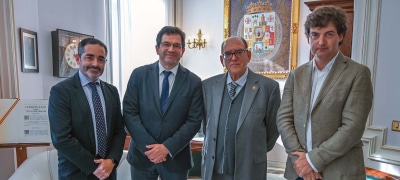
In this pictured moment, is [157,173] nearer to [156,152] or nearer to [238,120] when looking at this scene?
[156,152]

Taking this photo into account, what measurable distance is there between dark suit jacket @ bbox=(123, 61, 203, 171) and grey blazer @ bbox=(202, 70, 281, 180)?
11cm

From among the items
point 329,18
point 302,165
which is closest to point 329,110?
point 302,165

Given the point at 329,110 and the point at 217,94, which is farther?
the point at 217,94

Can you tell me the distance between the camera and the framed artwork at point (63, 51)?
2.82 metres

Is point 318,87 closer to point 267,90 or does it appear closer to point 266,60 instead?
point 267,90

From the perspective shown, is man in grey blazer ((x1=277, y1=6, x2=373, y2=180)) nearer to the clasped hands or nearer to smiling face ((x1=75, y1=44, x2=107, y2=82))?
the clasped hands

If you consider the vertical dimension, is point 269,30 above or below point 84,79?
above

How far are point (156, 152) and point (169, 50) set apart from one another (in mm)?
609

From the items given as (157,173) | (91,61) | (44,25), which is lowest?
(157,173)

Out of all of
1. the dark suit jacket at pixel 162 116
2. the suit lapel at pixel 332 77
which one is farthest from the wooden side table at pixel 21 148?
the suit lapel at pixel 332 77

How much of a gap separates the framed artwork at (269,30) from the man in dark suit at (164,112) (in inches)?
120

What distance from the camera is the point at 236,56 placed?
5.04 feet

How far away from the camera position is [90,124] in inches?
57.3

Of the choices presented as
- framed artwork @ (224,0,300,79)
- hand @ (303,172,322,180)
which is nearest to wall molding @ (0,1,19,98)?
hand @ (303,172,322,180)
